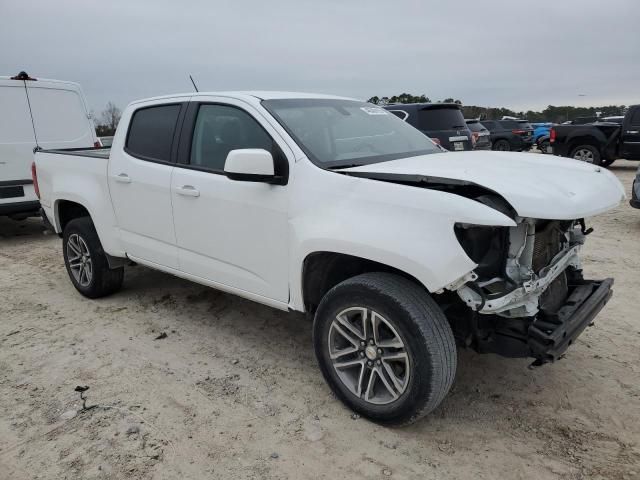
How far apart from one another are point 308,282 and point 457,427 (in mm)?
1186

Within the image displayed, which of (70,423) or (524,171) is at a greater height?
(524,171)

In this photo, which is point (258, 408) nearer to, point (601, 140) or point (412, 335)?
point (412, 335)

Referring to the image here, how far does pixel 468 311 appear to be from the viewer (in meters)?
2.75

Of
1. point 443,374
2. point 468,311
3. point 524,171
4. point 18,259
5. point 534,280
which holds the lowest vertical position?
point 18,259

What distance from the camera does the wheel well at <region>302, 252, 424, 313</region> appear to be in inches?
118

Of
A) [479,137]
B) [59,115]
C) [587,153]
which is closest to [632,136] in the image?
[587,153]

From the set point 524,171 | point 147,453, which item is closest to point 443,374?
point 524,171

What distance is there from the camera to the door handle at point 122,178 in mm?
4074

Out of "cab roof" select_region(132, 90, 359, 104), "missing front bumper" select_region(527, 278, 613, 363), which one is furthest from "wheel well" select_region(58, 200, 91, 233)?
"missing front bumper" select_region(527, 278, 613, 363)

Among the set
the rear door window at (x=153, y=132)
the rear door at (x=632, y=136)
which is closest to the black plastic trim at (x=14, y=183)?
the rear door window at (x=153, y=132)

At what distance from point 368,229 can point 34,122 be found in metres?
6.81

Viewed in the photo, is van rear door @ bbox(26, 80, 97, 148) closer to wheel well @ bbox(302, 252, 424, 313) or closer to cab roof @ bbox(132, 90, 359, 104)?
cab roof @ bbox(132, 90, 359, 104)

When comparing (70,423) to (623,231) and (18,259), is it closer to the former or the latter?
(18,259)

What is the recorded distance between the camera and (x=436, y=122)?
9250 mm
